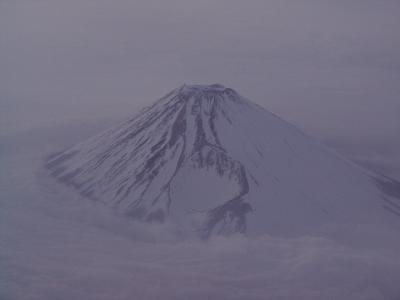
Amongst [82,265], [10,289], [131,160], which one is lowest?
[10,289]

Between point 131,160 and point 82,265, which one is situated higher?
point 131,160

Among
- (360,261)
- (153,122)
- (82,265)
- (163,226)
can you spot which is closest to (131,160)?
(153,122)

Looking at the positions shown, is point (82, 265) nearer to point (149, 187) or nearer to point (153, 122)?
point (149, 187)

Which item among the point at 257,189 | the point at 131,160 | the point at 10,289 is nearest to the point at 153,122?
the point at 131,160

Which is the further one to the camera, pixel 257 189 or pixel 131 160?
pixel 131 160

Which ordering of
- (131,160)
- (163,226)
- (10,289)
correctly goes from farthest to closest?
(131,160), (163,226), (10,289)

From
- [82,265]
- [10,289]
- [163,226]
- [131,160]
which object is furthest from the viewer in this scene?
[131,160]
